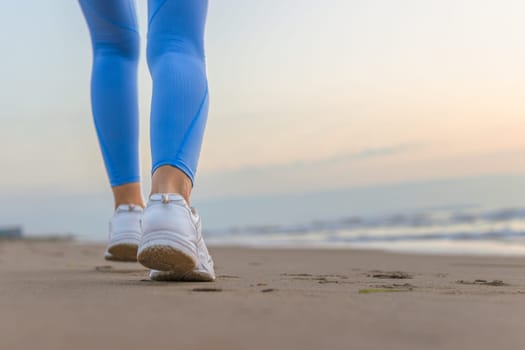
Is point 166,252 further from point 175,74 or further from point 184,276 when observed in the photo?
point 175,74

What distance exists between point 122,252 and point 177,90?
32.3 inches

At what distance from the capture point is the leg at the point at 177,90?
1.68 metres

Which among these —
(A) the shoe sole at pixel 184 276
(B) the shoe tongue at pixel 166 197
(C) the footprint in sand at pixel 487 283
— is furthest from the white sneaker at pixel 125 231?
(C) the footprint in sand at pixel 487 283

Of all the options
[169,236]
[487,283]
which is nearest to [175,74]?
[169,236]

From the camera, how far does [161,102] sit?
1732mm

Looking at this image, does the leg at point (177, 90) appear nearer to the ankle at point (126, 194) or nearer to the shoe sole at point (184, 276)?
the shoe sole at point (184, 276)

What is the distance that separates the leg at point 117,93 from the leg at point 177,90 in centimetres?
48

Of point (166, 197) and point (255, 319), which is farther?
point (166, 197)

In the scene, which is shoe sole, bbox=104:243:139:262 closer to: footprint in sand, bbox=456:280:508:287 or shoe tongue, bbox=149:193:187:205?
shoe tongue, bbox=149:193:187:205

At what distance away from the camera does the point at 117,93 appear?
2.31 metres

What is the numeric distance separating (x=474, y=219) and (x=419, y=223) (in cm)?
84

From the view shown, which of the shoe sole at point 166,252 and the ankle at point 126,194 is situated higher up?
the ankle at point 126,194

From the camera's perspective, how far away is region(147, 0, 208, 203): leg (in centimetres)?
168

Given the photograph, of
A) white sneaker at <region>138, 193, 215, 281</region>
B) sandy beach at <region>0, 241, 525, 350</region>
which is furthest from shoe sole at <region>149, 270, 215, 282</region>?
sandy beach at <region>0, 241, 525, 350</region>
